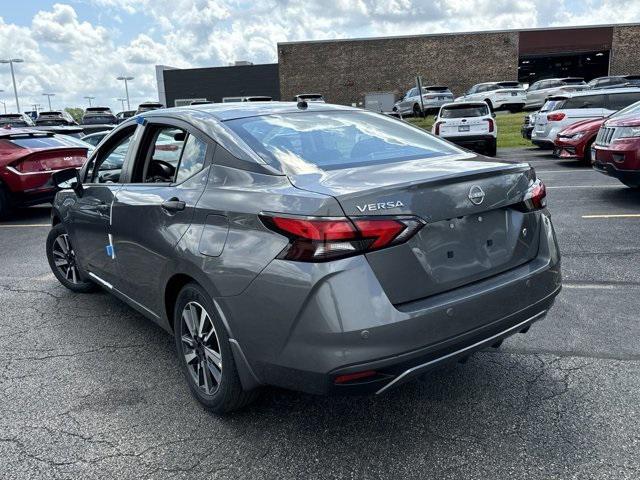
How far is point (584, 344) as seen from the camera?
149 inches

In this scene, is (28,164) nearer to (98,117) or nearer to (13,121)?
(13,121)

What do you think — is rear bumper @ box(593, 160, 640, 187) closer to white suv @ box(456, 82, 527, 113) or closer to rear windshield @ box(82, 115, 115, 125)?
white suv @ box(456, 82, 527, 113)

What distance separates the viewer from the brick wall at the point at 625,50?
41125mm

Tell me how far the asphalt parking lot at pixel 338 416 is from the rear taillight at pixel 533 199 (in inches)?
41.1

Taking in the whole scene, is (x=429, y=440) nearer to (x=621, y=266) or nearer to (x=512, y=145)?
(x=621, y=266)

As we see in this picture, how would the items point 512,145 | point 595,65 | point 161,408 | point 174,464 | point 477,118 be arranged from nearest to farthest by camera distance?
point 174,464 < point 161,408 < point 477,118 < point 512,145 < point 595,65

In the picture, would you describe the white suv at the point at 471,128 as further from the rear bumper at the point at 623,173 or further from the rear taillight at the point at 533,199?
the rear taillight at the point at 533,199

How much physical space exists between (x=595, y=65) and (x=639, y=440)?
163ft

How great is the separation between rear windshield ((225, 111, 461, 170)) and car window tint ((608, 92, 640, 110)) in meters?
13.5

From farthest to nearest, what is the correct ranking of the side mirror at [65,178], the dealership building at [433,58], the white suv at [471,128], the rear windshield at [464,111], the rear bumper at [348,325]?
the dealership building at [433,58] < the rear windshield at [464,111] < the white suv at [471,128] < the side mirror at [65,178] < the rear bumper at [348,325]

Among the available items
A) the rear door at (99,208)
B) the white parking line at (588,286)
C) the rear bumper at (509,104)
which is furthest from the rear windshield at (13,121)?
the white parking line at (588,286)

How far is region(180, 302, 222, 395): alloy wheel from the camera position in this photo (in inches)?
→ 118

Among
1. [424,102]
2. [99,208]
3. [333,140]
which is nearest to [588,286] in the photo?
[333,140]

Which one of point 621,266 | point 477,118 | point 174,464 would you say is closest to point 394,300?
point 174,464
